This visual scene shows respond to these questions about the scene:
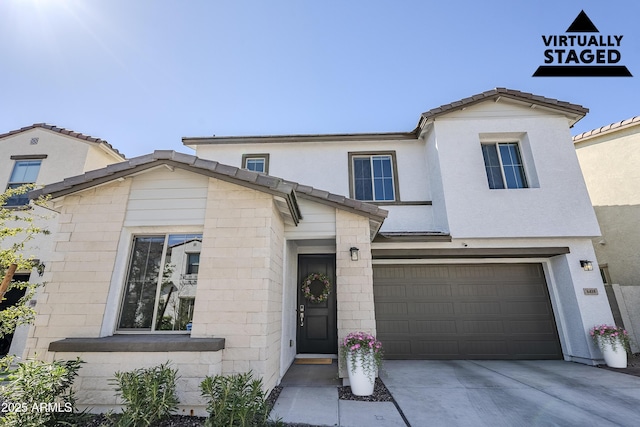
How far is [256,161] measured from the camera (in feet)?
29.4

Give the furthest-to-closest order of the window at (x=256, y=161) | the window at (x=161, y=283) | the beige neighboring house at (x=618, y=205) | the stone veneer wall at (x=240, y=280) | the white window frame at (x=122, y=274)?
the window at (x=256, y=161), the beige neighboring house at (x=618, y=205), the window at (x=161, y=283), the white window frame at (x=122, y=274), the stone veneer wall at (x=240, y=280)

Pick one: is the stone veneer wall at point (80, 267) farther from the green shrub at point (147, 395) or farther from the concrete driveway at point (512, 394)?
the concrete driveway at point (512, 394)

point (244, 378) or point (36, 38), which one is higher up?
point (36, 38)

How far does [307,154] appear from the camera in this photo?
8.78 m

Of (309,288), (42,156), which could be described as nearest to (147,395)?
(309,288)

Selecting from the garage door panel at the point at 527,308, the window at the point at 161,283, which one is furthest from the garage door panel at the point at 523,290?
the window at the point at 161,283

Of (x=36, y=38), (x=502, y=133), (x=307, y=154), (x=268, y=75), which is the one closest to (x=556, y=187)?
(x=502, y=133)

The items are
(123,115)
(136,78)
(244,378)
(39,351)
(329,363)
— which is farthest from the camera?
(123,115)

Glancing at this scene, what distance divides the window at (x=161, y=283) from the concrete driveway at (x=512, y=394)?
376 centimetres

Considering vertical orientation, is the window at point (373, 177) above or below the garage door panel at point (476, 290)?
above

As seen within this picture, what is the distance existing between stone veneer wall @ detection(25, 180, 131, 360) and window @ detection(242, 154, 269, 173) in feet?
14.1

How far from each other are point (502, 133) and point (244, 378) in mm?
8767

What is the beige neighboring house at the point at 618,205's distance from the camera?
7.70m

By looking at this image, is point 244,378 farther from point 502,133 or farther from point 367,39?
point 502,133
